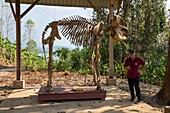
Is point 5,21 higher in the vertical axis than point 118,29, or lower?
higher

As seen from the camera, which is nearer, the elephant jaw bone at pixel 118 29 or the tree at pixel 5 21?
the elephant jaw bone at pixel 118 29

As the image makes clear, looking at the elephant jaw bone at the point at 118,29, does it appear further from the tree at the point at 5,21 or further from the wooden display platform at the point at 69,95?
the tree at the point at 5,21

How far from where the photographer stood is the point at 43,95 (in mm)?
5000

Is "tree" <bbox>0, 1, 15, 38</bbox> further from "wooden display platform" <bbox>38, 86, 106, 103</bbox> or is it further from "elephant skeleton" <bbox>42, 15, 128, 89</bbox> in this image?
"wooden display platform" <bbox>38, 86, 106, 103</bbox>

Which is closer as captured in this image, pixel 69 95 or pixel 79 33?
pixel 69 95

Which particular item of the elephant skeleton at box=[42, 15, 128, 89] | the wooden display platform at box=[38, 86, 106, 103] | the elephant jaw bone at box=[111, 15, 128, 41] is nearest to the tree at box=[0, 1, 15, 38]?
the elephant skeleton at box=[42, 15, 128, 89]

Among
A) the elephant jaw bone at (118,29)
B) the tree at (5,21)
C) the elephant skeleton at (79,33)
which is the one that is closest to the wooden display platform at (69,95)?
the elephant skeleton at (79,33)

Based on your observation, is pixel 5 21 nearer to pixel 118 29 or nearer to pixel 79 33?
pixel 79 33

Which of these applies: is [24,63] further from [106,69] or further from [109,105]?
[109,105]

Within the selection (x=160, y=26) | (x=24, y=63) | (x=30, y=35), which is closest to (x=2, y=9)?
(x=30, y=35)

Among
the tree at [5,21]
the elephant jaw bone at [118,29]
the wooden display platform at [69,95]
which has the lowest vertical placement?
the wooden display platform at [69,95]

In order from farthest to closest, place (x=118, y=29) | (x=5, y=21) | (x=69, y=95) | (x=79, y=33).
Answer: (x=5, y=21) < (x=79, y=33) < (x=69, y=95) < (x=118, y=29)

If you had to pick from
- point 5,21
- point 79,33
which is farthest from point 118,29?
point 5,21

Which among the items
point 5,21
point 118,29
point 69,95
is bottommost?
point 69,95
